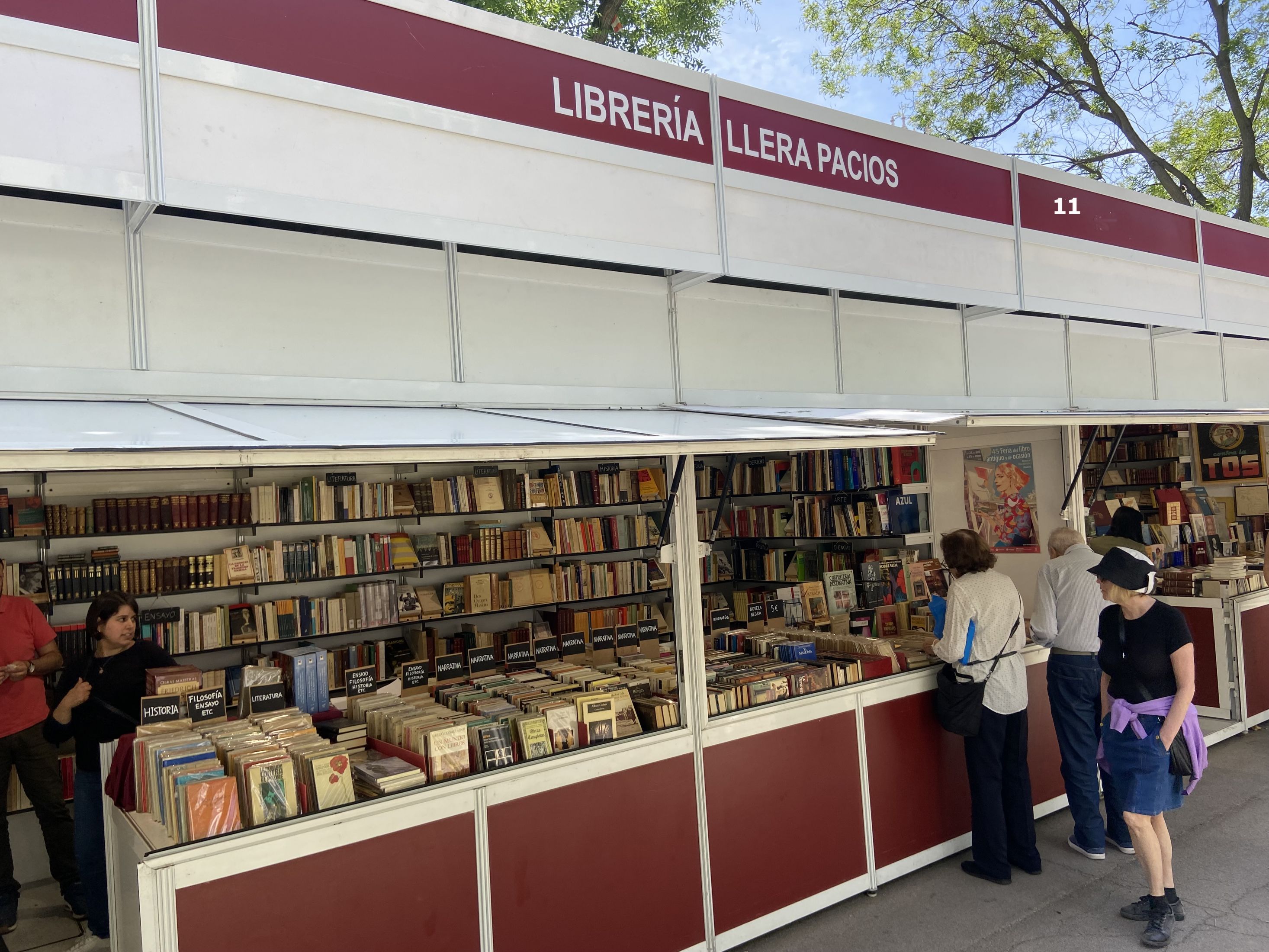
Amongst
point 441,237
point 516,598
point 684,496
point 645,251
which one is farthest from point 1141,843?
point 516,598

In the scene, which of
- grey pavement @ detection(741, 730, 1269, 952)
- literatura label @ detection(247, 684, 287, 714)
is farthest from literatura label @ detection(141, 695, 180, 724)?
grey pavement @ detection(741, 730, 1269, 952)


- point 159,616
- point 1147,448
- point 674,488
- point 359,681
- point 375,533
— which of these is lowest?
point 359,681

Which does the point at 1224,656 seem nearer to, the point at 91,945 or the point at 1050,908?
the point at 1050,908

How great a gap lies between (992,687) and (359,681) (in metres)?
3.01

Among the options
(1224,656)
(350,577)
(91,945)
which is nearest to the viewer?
(91,945)

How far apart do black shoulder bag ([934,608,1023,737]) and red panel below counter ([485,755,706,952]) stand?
143 centimetres

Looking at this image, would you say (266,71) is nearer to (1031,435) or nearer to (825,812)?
(825,812)

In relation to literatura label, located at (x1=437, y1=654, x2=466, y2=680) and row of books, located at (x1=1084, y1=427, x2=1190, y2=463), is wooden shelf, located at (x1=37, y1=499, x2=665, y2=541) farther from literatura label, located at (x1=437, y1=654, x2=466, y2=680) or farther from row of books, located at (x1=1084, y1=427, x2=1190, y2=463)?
row of books, located at (x1=1084, y1=427, x2=1190, y2=463)

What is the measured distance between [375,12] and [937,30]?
13.5 metres

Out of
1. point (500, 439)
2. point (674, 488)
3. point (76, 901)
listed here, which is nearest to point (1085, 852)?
point (674, 488)

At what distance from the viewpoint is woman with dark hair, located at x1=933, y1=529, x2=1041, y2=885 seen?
4344mm

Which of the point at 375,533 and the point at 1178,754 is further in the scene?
the point at 375,533

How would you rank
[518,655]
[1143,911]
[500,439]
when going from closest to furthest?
[500,439] < [1143,911] < [518,655]

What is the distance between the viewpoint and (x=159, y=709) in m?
3.44
